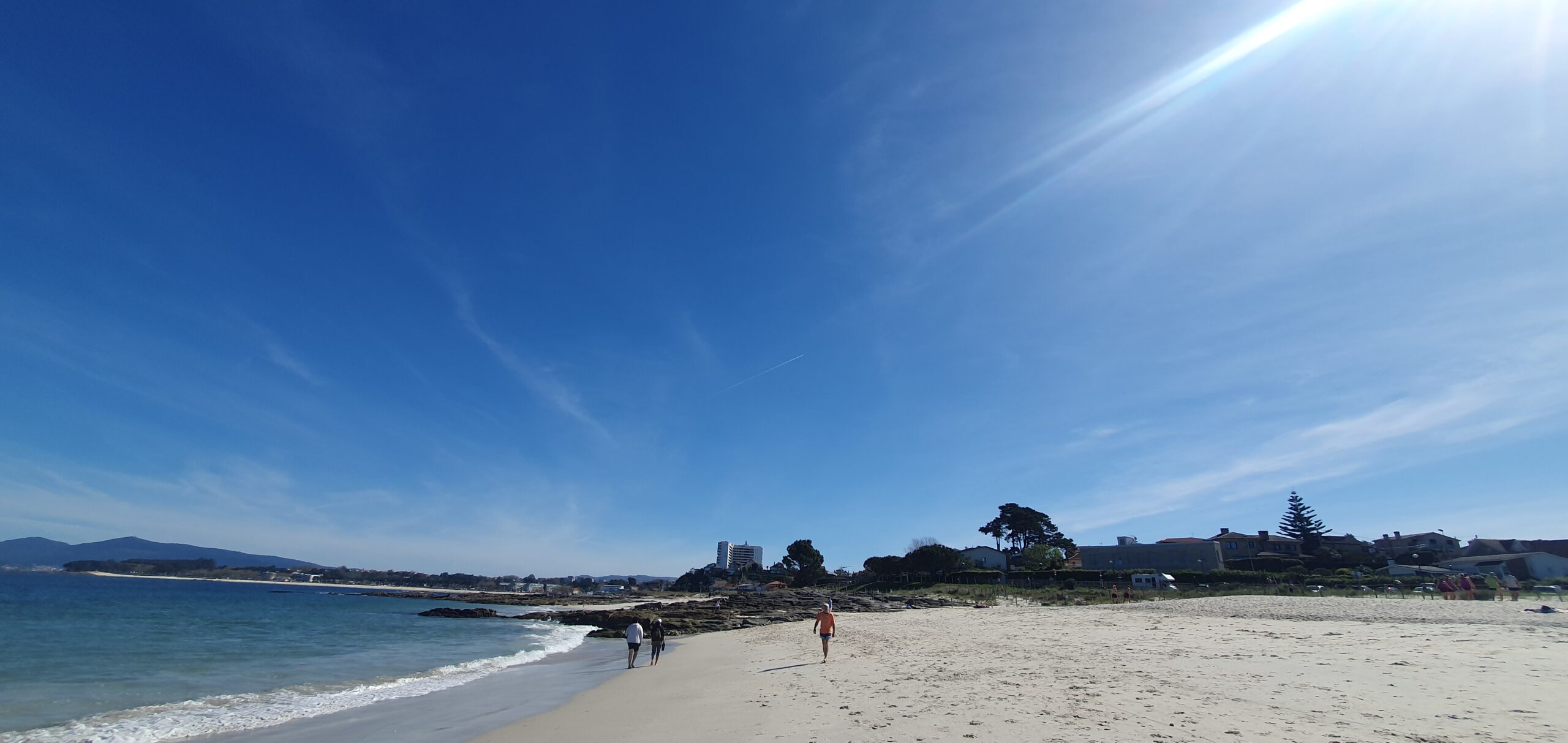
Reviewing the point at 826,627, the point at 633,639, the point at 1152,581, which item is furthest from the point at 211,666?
the point at 1152,581

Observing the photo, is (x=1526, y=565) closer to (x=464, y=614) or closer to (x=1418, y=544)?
(x=1418, y=544)

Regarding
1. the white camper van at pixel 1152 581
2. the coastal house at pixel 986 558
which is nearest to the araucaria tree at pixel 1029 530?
the coastal house at pixel 986 558

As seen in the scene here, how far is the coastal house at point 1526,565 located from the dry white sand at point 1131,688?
55895mm

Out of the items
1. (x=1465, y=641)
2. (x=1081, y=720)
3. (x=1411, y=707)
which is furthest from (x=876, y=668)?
(x=1465, y=641)

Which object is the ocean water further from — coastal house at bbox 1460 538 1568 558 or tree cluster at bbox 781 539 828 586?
coastal house at bbox 1460 538 1568 558

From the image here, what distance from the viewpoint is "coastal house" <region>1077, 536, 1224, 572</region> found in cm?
6078

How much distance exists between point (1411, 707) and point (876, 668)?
28.0ft

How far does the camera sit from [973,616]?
29.1 metres

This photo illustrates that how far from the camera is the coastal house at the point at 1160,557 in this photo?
2393 inches

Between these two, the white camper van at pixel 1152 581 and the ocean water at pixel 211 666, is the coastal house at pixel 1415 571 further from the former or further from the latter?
the ocean water at pixel 211 666

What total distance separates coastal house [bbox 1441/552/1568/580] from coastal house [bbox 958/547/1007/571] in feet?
134

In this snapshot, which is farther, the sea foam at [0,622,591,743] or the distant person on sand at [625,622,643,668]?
the distant person on sand at [625,622,643,668]

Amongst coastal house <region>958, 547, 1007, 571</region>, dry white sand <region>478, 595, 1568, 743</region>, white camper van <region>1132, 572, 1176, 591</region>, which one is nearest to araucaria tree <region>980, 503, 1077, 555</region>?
coastal house <region>958, 547, 1007, 571</region>

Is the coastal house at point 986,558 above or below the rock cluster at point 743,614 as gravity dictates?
above
